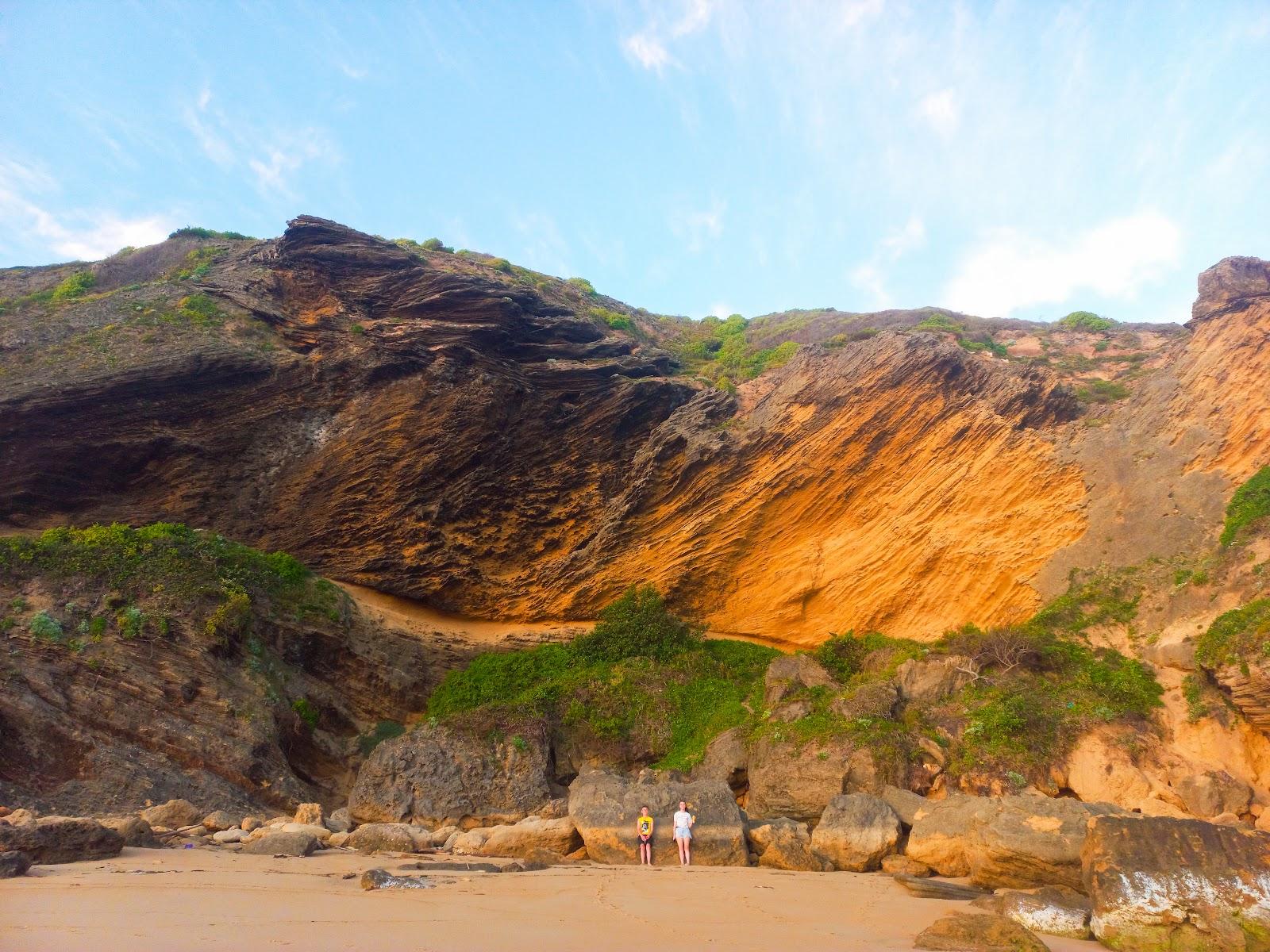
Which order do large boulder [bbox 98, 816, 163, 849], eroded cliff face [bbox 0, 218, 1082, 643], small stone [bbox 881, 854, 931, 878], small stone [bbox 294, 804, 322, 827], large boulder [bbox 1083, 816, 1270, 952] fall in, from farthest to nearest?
eroded cliff face [bbox 0, 218, 1082, 643] < small stone [bbox 294, 804, 322, 827] < small stone [bbox 881, 854, 931, 878] < large boulder [bbox 98, 816, 163, 849] < large boulder [bbox 1083, 816, 1270, 952]

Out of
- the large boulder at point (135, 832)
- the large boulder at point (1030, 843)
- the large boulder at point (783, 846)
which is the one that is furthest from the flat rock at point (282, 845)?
the large boulder at point (1030, 843)

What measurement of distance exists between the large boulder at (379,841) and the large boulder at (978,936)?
7180 mm

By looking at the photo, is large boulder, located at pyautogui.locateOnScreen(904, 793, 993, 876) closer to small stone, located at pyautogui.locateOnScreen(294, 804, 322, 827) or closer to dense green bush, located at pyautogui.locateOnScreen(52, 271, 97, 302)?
small stone, located at pyautogui.locateOnScreen(294, 804, 322, 827)

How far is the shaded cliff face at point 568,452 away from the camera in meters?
18.8

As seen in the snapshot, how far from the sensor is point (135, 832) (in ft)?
28.8

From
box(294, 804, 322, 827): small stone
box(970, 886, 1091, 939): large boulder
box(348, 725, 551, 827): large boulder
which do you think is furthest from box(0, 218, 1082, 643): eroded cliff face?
box(970, 886, 1091, 939): large boulder

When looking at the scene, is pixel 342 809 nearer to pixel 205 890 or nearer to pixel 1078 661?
pixel 205 890

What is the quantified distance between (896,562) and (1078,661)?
17.4ft

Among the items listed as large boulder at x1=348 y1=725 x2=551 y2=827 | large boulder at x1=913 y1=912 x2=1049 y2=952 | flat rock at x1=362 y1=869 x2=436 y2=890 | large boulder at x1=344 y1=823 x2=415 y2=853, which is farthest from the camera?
large boulder at x1=348 y1=725 x2=551 y2=827

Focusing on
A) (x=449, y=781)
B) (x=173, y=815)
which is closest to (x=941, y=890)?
(x=449, y=781)

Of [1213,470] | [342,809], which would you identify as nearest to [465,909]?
[342,809]

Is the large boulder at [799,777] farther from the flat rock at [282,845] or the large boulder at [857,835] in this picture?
the flat rock at [282,845]

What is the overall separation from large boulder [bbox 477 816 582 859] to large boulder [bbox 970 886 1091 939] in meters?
5.87

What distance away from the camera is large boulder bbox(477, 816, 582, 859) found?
10898 mm
